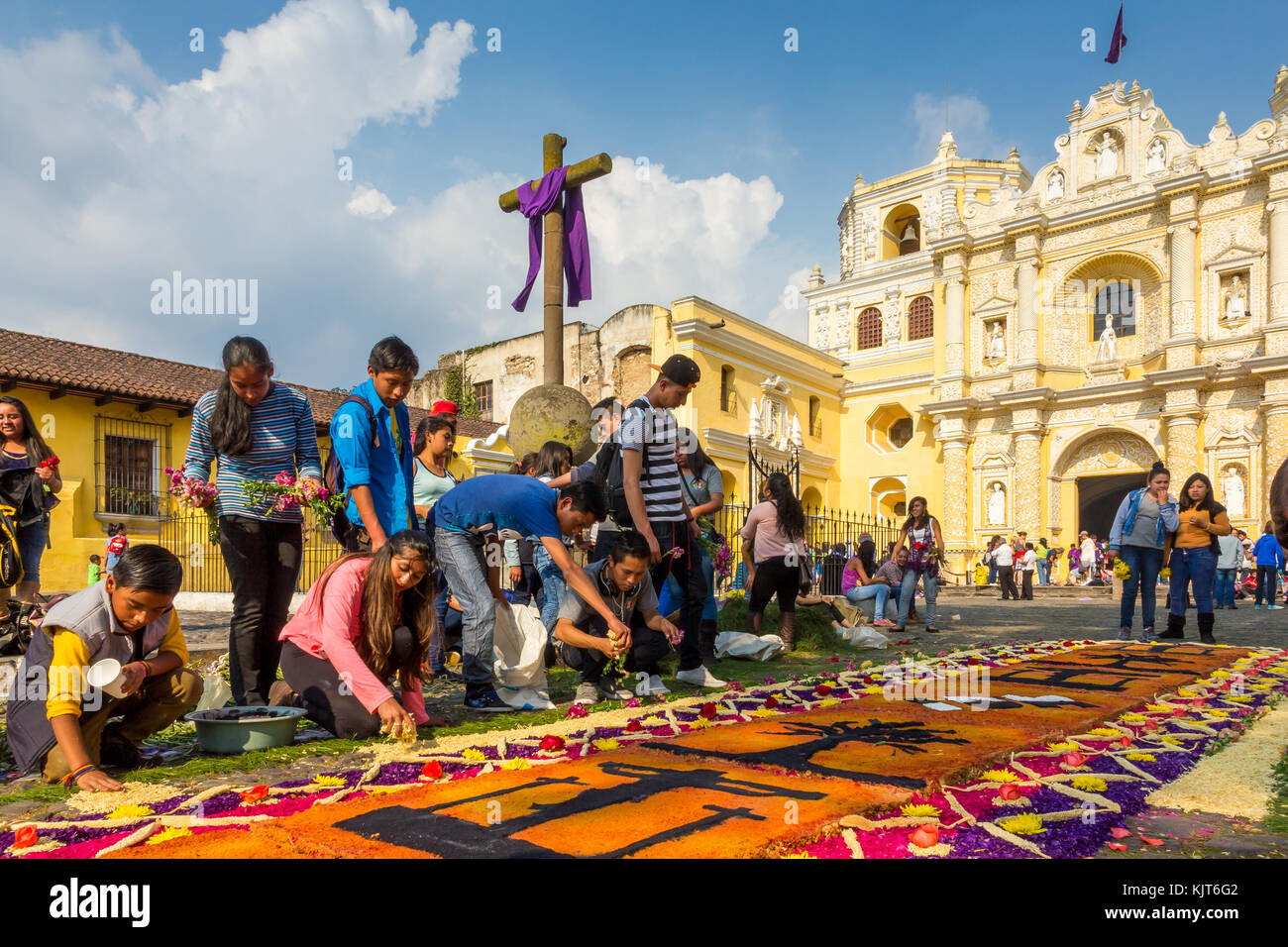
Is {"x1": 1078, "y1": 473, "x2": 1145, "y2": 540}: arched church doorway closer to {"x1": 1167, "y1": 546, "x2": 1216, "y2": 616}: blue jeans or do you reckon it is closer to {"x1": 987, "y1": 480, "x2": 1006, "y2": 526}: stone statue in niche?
{"x1": 987, "y1": 480, "x2": 1006, "y2": 526}: stone statue in niche

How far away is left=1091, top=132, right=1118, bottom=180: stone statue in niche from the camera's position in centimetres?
2806

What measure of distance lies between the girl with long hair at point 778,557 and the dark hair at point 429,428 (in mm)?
2939

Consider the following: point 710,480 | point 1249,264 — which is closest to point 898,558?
point 710,480

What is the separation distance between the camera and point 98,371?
1750cm

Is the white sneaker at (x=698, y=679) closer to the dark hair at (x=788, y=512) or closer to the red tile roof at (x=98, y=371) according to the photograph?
the dark hair at (x=788, y=512)

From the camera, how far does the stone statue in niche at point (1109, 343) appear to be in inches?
1091

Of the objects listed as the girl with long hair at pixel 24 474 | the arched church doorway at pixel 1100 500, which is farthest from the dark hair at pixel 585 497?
the arched church doorway at pixel 1100 500

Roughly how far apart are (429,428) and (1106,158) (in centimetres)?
2932

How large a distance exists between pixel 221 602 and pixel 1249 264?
27.1m

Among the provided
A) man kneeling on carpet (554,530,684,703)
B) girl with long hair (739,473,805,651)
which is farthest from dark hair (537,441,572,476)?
girl with long hair (739,473,805,651)

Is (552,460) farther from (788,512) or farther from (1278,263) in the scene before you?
(1278,263)

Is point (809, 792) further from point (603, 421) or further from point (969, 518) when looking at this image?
point (969, 518)

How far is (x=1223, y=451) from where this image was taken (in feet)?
81.2
